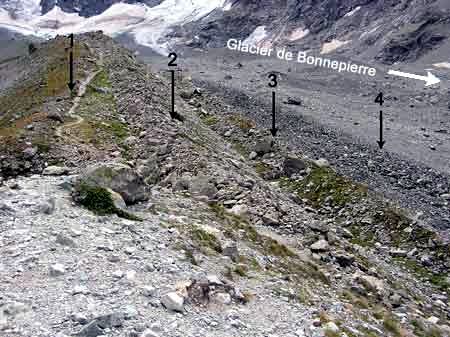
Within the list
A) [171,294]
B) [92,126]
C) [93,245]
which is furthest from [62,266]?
[92,126]

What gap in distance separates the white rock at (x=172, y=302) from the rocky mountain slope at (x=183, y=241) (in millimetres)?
30

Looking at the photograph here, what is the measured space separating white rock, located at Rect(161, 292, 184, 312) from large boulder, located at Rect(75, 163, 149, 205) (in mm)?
6417

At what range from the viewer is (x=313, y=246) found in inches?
896

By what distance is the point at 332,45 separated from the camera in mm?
184250

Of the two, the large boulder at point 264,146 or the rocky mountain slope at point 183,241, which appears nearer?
the rocky mountain slope at point 183,241

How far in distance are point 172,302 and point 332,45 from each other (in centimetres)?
18080

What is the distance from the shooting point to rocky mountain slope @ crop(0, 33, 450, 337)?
42.5 feet

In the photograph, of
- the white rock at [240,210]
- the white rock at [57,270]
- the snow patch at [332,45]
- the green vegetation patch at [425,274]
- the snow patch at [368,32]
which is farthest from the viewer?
the snow patch at [332,45]

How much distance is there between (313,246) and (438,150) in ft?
124

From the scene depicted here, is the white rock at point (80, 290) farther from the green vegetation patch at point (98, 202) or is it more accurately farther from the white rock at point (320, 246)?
the white rock at point (320, 246)

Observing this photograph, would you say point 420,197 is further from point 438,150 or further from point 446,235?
point 438,150

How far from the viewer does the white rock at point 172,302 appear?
1304 centimetres

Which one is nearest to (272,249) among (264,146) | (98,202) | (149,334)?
(98,202)

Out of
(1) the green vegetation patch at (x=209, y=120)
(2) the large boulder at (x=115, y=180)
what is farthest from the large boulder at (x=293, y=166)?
(2) the large boulder at (x=115, y=180)
